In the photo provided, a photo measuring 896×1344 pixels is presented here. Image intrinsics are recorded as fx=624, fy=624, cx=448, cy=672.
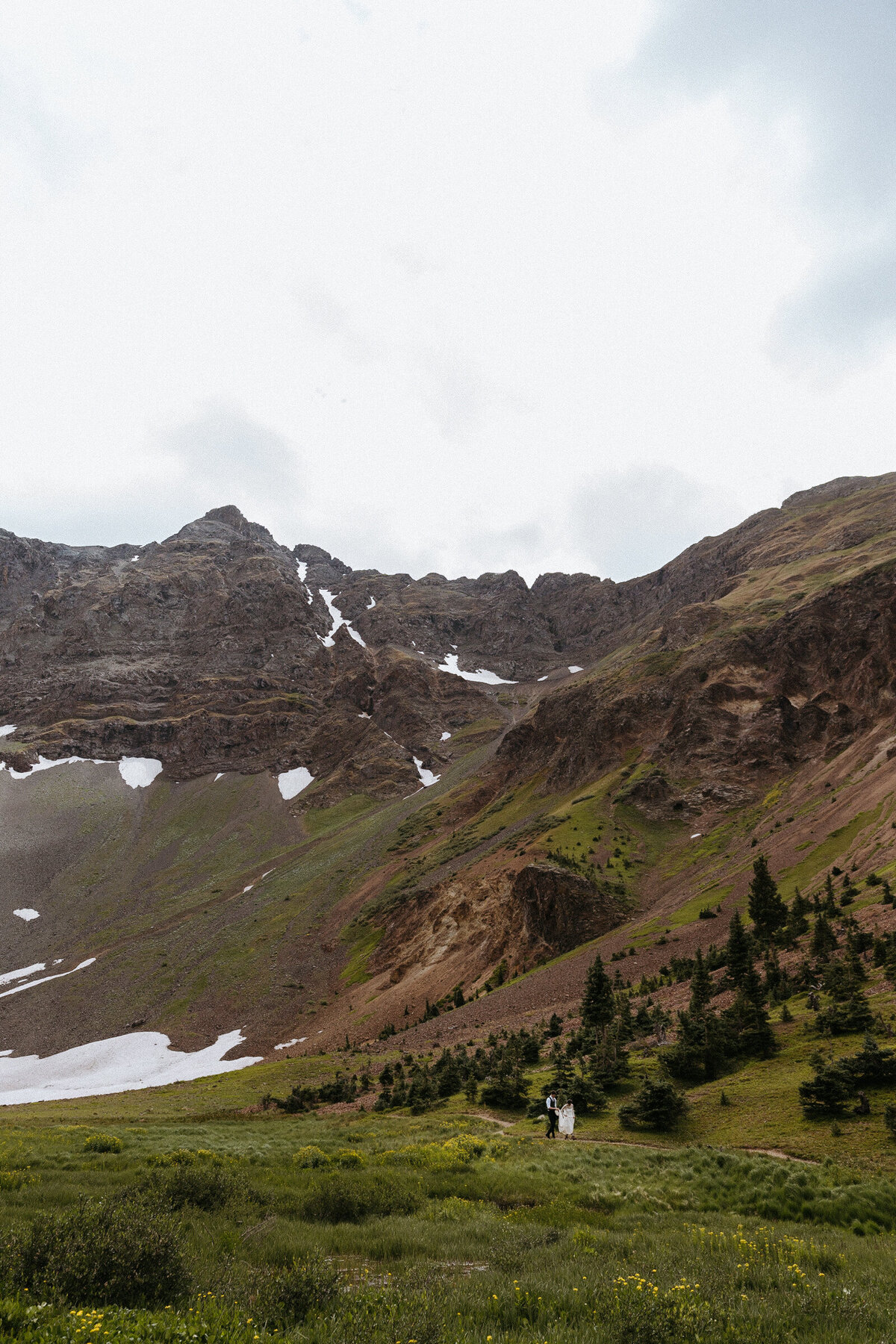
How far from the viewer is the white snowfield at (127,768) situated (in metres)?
165

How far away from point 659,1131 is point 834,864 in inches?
1404

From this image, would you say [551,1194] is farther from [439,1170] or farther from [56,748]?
[56,748]

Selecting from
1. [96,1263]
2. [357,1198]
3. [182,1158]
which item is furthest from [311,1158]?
[96,1263]

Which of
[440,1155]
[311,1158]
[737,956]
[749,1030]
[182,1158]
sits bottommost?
[749,1030]

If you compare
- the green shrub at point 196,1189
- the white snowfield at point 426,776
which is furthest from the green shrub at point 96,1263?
the white snowfield at point 426,776

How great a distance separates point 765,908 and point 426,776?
447 ft

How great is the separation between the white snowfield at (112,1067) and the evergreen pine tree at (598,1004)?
41.1 meters

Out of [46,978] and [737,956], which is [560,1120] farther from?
[46,978]

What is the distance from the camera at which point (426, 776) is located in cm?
17288

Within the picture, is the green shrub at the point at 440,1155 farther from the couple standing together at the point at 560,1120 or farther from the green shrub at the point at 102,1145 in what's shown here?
the green shrub at the point at 102,1145

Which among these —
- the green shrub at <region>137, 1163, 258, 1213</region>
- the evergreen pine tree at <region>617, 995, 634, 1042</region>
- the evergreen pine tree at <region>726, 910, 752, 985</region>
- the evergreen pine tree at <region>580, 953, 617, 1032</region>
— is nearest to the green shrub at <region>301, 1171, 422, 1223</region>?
the green shrub at <region>137, 1163, 258, 1213</region>

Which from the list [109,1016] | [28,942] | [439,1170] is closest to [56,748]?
[28,942]

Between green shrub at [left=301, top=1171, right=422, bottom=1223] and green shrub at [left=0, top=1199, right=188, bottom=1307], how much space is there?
4816 millimetres

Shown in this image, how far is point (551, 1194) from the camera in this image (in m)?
14.0
